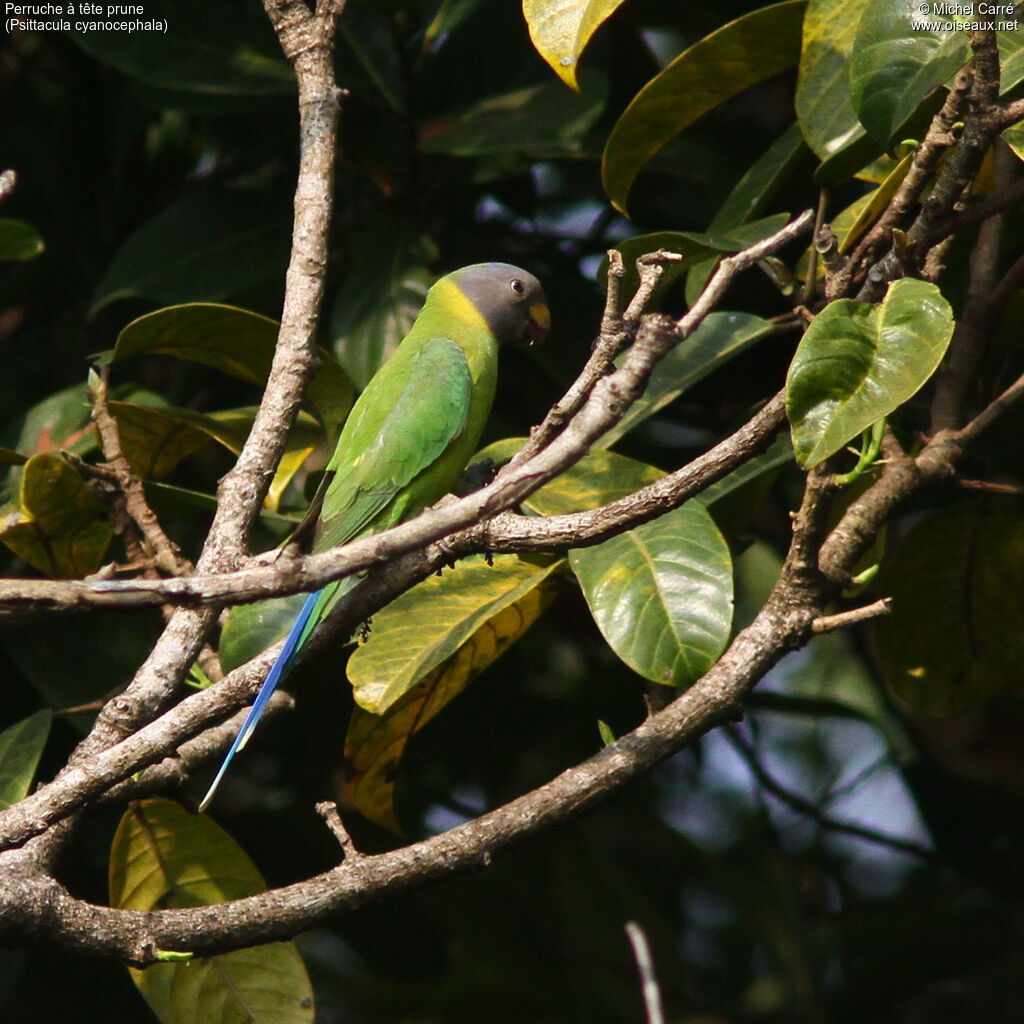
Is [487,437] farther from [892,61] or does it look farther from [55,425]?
[892,61]

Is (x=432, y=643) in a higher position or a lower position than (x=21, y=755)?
higher

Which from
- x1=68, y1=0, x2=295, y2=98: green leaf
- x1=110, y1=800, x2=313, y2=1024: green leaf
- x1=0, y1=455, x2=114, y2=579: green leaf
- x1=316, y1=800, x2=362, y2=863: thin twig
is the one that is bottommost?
x1=110, y1=800, x2=313, y2=1024: green leaf

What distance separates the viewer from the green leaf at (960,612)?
2.56 metres

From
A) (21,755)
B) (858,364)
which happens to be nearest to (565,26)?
(858,364)

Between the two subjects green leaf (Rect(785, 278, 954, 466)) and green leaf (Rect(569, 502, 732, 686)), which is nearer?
green leaf (Rect(785, 278, 954, 466))

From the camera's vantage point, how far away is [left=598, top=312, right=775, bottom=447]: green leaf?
2.33 meters

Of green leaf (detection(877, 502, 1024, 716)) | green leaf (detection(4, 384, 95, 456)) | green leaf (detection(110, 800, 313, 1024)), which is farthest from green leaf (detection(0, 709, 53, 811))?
green leaf (detection(877, 502, 1024, 716))

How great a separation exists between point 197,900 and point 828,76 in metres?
1.99

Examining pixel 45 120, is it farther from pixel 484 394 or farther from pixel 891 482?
pixel 891 482

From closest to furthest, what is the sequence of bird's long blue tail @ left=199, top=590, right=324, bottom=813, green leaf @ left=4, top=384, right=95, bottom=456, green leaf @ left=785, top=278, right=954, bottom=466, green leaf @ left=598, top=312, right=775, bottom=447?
green leaf @ left=785, top=278, right=954, bottom=466 → bird's long blue tail @ left=199, top=590, right=324, bottom=813 → green leaf @ left=598, top=312, right=775, bottom=447 → green leaf @ left=4, top=384, right=95, bottom=456

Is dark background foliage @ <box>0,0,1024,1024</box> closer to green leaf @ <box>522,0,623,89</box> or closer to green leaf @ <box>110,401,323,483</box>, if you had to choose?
green leaf @ <box>110,401,323,483</box>

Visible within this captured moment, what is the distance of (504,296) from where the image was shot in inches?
110

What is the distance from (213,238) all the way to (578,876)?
2.41m

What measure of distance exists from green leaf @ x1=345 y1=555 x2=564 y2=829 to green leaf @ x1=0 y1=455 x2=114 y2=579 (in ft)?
2.14
